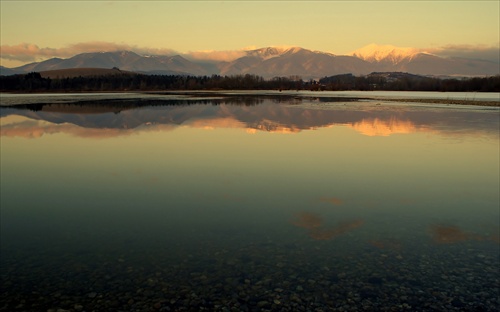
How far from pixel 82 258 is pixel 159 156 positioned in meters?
15.4

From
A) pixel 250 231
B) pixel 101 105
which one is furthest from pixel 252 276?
pixel 101 105

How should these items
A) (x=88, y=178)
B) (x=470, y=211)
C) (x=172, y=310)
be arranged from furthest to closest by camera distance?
(x=88, y=178) < (x=470, y=211) < (x=172, y=310)

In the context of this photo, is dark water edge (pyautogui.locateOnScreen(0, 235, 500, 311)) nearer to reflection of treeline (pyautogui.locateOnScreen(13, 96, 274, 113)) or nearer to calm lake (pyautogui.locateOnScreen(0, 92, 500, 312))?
calm lake (pyautogui.locateOnScreen(0, 92, 500, 312))

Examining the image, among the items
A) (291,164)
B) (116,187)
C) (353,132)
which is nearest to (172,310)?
(116,187)

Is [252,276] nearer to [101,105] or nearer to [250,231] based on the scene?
[250,231]

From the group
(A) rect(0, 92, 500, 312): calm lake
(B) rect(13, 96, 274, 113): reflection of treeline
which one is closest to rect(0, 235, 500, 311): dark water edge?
(A) rect(0, 92, 500, 312): calm lake

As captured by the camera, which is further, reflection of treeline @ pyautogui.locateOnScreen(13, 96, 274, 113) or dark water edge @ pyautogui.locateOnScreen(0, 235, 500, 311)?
reflection of treeline @ pyautogui.locateOnScreen(13, 96, 274, 113)

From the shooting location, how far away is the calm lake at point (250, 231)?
876 centimetres

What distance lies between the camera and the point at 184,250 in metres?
11.0

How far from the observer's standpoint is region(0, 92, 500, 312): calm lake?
8.76 metres

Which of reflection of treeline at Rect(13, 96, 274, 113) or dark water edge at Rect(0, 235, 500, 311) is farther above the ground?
reflection of treeline at Rect(13, 96, 274, 113)

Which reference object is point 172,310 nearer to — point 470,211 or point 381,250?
point 381,250

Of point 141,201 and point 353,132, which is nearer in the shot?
point 141,201

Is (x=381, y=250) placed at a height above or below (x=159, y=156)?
below
